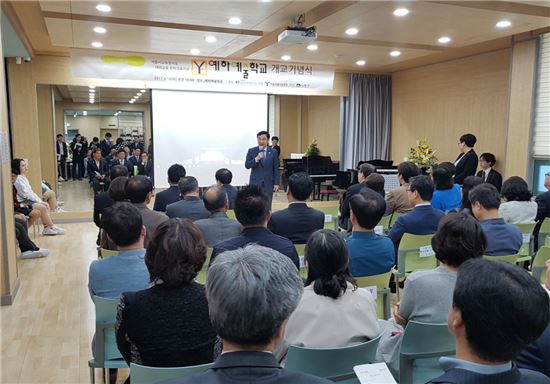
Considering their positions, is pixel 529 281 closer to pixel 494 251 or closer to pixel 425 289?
pixel 425 289

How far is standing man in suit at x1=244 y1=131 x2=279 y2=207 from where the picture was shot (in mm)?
7137

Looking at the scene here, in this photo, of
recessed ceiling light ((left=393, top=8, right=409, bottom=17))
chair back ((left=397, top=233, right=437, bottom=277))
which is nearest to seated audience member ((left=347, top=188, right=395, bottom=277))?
chair back ((left=397, top=233, right=437, bottom=277))

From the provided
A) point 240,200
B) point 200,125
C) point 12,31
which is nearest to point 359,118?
point 200,125

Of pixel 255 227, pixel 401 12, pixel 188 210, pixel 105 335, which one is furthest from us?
pixel 401 12

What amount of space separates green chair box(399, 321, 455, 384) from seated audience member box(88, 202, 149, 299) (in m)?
1.28

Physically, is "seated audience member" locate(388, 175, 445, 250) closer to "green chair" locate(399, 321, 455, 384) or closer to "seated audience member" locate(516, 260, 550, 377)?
"green chair" locate(399, 321, 455, 384)

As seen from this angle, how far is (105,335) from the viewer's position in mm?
2238

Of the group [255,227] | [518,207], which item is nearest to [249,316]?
[255,227]

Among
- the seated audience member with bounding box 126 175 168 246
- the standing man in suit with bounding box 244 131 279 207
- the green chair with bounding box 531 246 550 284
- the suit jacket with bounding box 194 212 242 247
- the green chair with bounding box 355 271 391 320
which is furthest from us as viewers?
the standing man in suit with bounding box 244 131 279 207

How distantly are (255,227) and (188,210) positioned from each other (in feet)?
4.72

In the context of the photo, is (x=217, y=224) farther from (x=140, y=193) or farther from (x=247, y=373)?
(x=247, y=373)

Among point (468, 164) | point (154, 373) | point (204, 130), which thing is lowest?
point (154, 373)

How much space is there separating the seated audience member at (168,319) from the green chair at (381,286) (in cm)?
106

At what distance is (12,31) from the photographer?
604 cm
